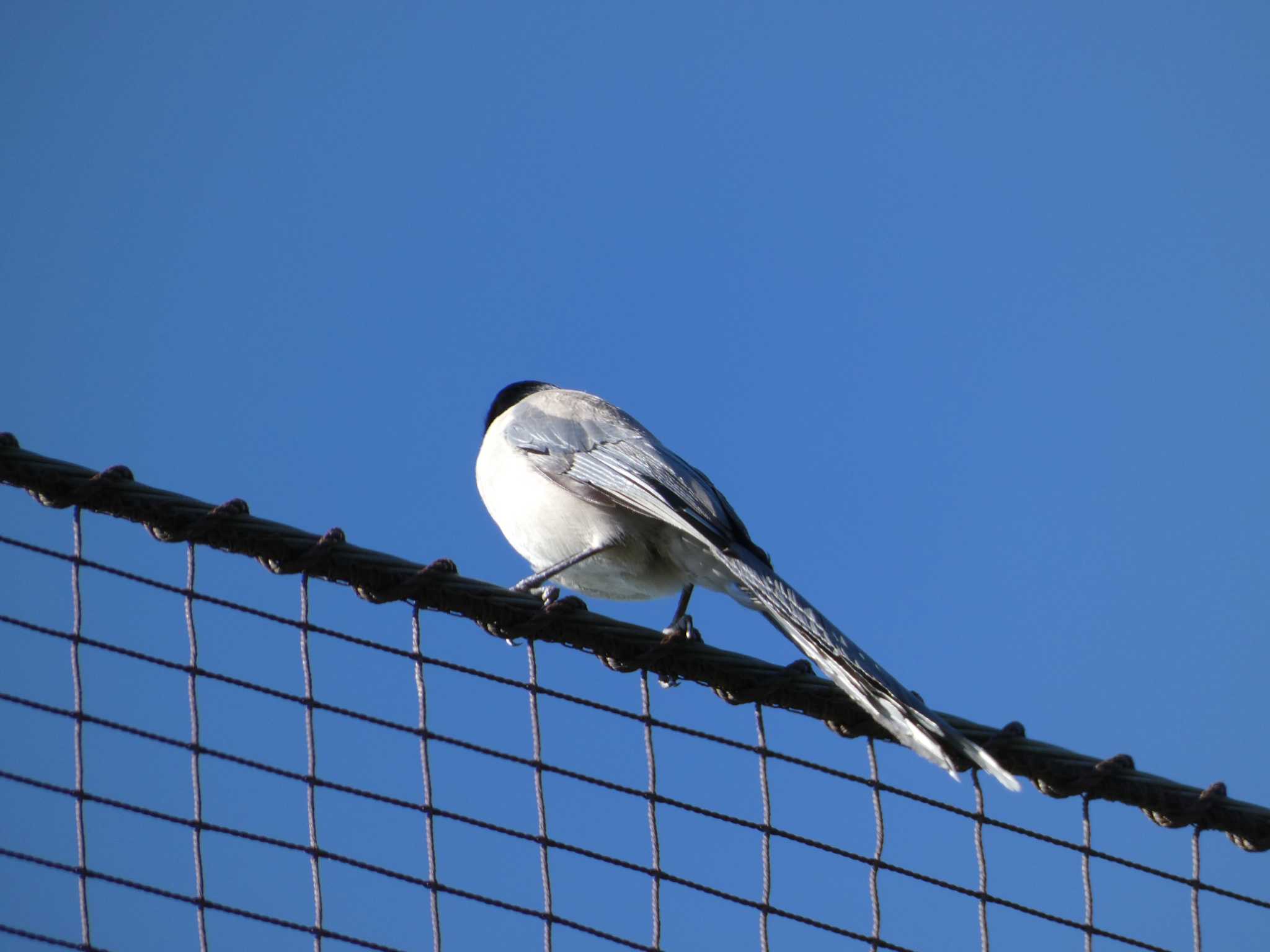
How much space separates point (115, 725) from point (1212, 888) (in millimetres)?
3169

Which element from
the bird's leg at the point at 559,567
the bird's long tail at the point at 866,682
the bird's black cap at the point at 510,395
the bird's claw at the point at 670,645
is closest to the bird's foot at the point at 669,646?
the bird's claw at the point at 670,645

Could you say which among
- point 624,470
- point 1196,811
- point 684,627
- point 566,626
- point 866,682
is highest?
point 624,470

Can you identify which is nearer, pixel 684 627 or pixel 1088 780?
pixel 1088 780

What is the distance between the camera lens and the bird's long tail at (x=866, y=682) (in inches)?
136

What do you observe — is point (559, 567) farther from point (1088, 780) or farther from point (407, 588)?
point (1088, 780)

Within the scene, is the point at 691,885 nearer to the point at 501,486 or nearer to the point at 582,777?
the point at 582,777

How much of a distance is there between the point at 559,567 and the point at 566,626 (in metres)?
1.63

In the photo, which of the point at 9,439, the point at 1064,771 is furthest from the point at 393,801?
the point at 1064,771

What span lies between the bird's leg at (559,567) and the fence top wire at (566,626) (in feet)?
4.67

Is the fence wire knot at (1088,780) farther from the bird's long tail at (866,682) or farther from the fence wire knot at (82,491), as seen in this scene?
the fence wire knot at (82,491)

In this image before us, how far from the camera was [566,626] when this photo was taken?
12.3 ft

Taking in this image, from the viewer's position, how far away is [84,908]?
352 centimetres

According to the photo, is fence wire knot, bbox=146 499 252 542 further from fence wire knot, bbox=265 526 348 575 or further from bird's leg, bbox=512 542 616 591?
bird's leg, bbox=512 542 616 591

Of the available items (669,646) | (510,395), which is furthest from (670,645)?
(510,395)
